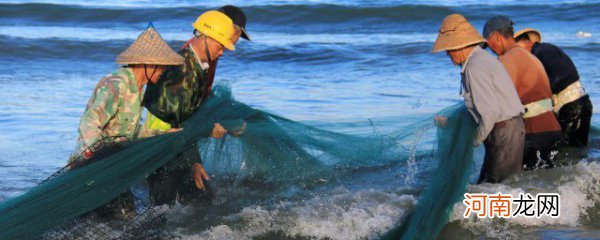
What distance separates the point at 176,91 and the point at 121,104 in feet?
1.34

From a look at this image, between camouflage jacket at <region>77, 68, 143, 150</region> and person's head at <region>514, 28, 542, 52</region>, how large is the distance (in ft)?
12.1

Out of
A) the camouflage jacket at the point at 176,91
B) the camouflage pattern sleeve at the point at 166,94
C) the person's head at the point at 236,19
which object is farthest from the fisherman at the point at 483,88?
the camouflage pattern sleeve at the point at 166,94

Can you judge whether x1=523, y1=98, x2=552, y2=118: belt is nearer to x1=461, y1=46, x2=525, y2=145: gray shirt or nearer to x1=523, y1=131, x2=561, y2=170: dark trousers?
x1=523, y1=131, x2=561, y2=170: dark trousers

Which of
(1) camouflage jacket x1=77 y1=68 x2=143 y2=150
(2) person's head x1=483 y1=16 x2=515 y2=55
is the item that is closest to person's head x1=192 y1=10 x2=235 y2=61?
(1) camouflage jacket x1=77 y1=68 x2=143 y2=150

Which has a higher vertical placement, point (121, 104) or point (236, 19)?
point (236, 19)

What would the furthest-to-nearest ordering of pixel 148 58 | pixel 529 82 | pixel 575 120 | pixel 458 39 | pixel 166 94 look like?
pixel 575 120
pixel 529 82
pixel 458 39
pixel 166 94
pixel 148 58

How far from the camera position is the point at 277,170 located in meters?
5.98

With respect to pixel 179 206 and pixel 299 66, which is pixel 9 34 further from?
pixel 179 206

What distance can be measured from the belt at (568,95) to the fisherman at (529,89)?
123cm

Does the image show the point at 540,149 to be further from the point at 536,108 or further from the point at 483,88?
the point at 483,88

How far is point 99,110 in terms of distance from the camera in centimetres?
494

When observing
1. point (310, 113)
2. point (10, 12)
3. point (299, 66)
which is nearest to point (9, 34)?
point (10, 12)

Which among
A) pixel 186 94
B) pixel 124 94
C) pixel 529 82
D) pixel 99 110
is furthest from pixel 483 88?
pixel 99 110

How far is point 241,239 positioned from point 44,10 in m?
19.0
